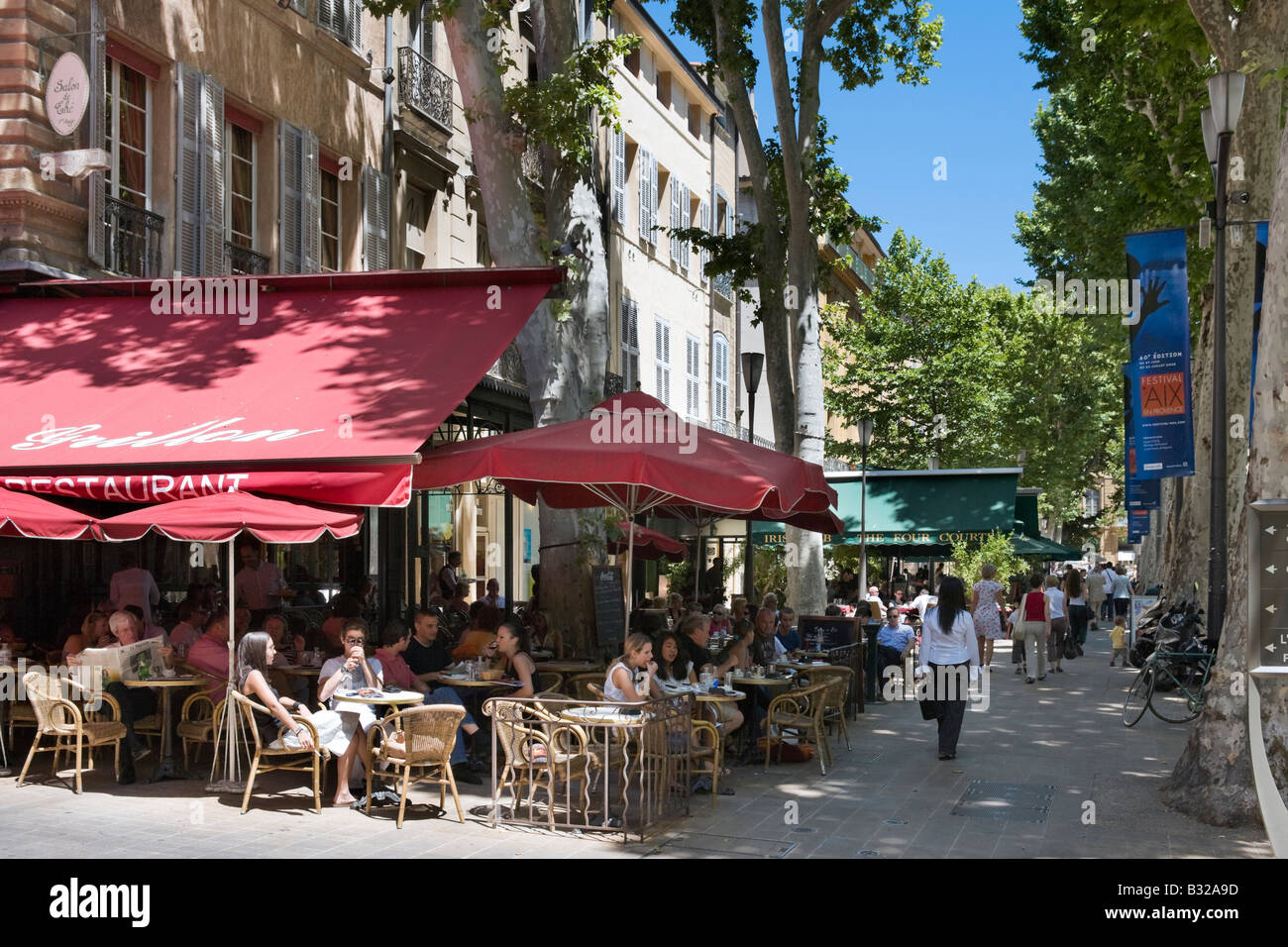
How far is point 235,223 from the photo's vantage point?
1567 cm

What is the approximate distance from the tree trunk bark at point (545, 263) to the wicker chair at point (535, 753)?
14.7 ft

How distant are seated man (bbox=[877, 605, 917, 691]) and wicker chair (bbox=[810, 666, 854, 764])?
4506 mm

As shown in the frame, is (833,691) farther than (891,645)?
No

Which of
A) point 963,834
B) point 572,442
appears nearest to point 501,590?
point 572,442

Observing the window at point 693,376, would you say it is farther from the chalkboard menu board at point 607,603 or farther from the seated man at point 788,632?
the chalkboard menu board at point 607,603

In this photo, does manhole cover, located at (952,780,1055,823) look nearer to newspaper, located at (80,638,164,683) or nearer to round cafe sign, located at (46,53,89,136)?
newspaper, located at (80,638,164,683)

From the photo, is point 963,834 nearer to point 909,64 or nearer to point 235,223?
point 235,223

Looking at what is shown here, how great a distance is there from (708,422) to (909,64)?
585 inches

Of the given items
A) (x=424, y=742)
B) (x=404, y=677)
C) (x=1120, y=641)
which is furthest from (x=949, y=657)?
(x=1120, y=641)

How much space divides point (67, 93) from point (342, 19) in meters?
5.91

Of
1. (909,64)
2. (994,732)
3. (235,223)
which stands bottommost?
(994,732)

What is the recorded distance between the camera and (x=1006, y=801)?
9.71 meters

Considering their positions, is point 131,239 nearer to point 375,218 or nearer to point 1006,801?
point 375,218

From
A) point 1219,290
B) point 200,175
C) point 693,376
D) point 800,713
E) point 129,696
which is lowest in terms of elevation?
point 800,713
